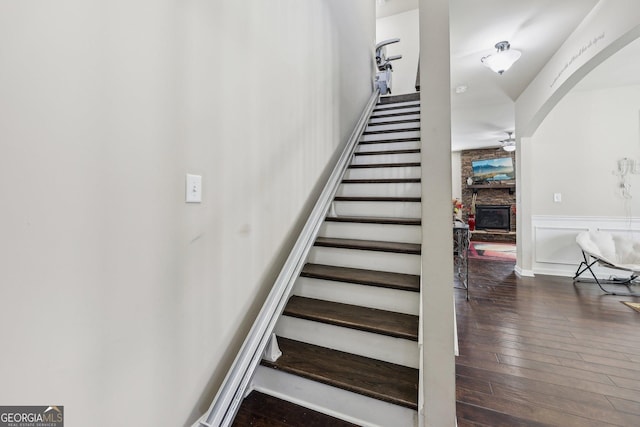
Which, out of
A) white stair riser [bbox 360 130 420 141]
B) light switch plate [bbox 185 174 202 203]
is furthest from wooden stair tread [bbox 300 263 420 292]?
white stair riser [bbox 360 130 420 141]

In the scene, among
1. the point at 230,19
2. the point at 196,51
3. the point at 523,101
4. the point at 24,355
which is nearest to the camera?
the point at 24,355

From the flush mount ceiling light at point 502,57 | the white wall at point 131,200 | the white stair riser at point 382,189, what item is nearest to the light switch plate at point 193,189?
the white wall at point 131,200

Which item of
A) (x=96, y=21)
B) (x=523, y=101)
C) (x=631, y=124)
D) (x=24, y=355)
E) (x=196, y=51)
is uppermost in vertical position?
(x=523, y=101)

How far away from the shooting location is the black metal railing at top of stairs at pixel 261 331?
1195 mm

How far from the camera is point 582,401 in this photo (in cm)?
159

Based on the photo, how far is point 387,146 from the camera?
3146 millimetres

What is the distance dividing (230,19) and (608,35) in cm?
318

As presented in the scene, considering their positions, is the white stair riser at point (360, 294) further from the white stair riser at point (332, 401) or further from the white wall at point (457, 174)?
the white wall at point (457, 174)

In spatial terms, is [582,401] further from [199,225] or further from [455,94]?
[455,94]

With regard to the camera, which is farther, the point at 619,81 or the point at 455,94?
the point at 455,94

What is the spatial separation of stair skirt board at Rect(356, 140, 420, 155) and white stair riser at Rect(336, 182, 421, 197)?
2.06 ft

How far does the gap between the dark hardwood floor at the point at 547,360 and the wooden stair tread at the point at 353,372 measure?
0.49 metres

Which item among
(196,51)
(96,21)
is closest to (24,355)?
(96,21)

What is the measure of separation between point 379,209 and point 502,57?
7.61ft
